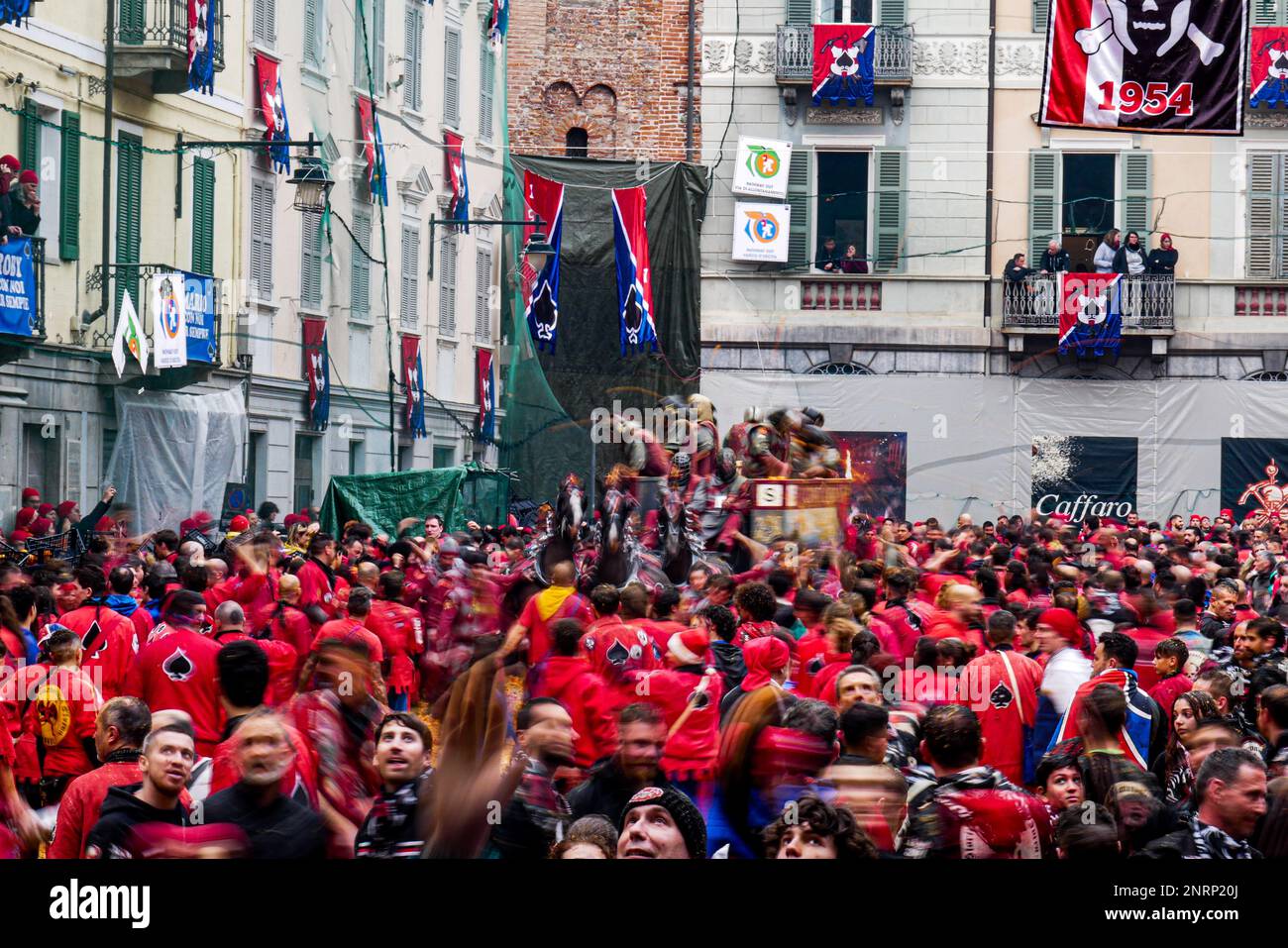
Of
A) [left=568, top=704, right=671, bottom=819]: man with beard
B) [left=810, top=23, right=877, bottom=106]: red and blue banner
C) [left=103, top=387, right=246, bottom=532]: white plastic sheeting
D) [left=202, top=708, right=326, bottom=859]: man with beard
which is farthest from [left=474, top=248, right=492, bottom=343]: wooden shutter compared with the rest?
[left=202, top=708, right=326, bottom=859]: man with beard

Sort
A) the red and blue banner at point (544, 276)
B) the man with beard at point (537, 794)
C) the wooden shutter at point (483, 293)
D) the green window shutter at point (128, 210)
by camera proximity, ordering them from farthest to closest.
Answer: the wooden shutter at point (483, 293) → the red and blue banner at point (544, 276) → the green window shutter at point (128, 210) → the man with beard at point (537, 794)

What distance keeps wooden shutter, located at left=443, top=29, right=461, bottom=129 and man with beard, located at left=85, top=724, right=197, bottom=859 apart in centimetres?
2296

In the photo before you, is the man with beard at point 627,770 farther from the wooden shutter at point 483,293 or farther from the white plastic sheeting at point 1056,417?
the white plastic sheeting at point 1056,417

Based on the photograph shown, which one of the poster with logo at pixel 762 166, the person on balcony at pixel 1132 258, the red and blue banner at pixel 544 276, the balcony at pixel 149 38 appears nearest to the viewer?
the balcony at pixel 149 38

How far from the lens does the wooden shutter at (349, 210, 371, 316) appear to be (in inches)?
1036

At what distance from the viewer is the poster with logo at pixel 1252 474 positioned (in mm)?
30750

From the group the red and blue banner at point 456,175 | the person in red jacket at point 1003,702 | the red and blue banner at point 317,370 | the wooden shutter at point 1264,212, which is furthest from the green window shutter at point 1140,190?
the person in red jacket at point 1003,702

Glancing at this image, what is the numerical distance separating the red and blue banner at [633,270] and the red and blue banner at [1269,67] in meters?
10.2

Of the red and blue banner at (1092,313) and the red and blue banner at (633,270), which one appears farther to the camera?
the red and blue banner at (1092,313)

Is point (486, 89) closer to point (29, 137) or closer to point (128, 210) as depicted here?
point (128, 210)

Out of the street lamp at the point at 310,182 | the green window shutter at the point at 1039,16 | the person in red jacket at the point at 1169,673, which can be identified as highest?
the green window shutter at the point at 1039,16

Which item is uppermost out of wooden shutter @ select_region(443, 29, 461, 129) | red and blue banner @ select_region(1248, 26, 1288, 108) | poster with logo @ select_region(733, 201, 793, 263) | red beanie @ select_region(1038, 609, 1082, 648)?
red and blue banner @ select_region(1248, 26, 1288, 108)

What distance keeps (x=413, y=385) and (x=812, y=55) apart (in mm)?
9422

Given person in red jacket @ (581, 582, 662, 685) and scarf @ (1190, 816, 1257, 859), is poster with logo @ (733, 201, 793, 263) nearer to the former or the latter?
person in red jacket @ (581, 582, 662, 685)
